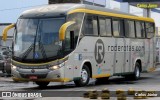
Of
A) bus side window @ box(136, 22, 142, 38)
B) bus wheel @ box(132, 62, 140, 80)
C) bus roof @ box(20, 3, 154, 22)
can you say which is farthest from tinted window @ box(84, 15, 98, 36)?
bus wheel @ box(132, 62, 140, 80)

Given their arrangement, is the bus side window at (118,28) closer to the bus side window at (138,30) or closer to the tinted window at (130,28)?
the tinted window at (130,28)

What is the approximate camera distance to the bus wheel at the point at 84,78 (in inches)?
720

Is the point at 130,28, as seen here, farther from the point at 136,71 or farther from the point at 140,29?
the point at 136,71

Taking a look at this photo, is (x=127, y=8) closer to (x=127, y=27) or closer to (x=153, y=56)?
(x=153, y=56)

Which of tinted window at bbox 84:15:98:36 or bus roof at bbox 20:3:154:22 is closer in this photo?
bus roof at bbox 20:3:154:22

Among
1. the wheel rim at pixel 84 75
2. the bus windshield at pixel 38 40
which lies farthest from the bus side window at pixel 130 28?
the bus windshield at pixel 38 40

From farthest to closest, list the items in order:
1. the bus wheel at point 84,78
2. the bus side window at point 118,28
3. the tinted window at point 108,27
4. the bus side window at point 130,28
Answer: the bus side window at point 130,28 < the bus side window at point 118,28 < the tinted window at point 108,27 < the bus wheel at point 84,78

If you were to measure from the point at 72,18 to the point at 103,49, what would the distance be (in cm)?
286

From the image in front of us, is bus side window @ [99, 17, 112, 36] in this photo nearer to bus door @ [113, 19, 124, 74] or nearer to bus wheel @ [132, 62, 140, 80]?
bus door @ [113, 19, 124, 74]

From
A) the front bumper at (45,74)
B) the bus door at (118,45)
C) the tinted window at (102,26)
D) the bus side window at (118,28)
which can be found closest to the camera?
the front bumper at (45,74)

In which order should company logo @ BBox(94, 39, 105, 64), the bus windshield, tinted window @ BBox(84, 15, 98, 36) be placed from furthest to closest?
company logo @ BBox(94, 39, 105, 64) < tinted window @ BBox(84, 15, 98, 36) < the bus windshield

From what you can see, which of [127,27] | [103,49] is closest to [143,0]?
[127,27]

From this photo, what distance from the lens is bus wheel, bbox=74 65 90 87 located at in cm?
1828

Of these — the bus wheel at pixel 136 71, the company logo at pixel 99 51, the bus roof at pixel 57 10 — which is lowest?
the bus wheel at pixel 136 71
